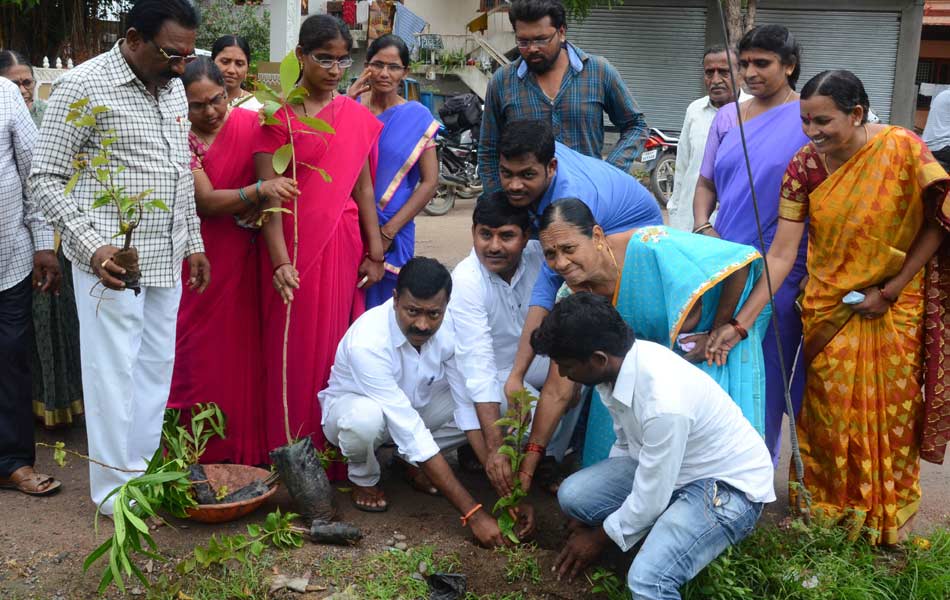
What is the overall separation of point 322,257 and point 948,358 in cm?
238

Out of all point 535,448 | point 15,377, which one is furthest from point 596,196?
point 15,377

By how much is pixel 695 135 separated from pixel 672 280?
Result: 2.31 m

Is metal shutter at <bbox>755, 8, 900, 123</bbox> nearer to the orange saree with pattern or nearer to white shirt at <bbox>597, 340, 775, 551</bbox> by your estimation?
the orange saree with pattern

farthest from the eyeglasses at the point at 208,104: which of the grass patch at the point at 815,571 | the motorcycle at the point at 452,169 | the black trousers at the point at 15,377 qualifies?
the motorcycle at the point at 452,169

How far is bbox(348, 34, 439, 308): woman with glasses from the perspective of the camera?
4.11 metres

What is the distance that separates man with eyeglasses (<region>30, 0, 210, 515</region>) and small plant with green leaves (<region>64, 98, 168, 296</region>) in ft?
0.06

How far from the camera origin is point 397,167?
4121mm

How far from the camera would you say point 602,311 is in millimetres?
2596

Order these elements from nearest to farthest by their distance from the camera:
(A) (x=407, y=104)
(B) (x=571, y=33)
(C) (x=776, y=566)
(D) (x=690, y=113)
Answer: (C) (x=776, y=566), (A) (x=407, y=104), (D) (x=690, y=113), (B) (x=571, y=33)

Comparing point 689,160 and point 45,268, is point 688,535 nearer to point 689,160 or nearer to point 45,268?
point 45,268

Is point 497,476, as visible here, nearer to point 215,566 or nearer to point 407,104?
point 215,566

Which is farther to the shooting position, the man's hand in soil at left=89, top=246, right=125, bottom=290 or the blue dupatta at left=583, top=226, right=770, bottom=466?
the blue dupatta at left=583, top=226, right=770, bottom=466

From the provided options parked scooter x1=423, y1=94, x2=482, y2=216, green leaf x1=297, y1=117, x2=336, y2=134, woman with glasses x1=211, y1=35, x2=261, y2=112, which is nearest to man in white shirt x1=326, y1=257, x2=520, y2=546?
green leaf x1=297, y1=117, x2=336, y2=134

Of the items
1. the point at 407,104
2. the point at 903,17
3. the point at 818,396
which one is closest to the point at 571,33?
the point at 903,17
